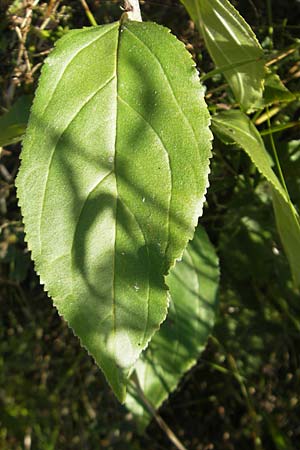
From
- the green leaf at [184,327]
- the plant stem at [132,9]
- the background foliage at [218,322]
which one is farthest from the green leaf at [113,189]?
the green leaf at [184,327]

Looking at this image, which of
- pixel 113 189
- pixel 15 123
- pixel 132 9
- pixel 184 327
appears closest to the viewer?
pixel 113 189

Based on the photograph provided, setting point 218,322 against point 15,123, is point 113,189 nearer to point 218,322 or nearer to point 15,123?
point 15,123

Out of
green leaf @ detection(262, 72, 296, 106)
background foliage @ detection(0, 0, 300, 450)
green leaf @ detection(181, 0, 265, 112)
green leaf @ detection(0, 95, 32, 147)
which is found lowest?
background foliage @ detection(0, 0, 300, 450)

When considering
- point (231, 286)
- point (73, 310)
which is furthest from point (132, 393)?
point (73, 310)

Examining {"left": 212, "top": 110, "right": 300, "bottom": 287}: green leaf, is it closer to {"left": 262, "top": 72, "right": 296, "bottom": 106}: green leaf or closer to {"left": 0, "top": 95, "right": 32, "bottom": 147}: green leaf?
{"left": 262, "top": 72, "right": 296, "bottom": 106}: green leaf

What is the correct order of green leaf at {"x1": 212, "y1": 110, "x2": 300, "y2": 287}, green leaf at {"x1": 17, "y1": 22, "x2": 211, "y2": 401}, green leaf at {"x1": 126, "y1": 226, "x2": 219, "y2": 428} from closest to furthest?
1. green leaf at {"x1": 17, "y1": 22, "x2": 211, "y2": 401}
2. green leaf at {"x1": 212, "y1": 110, "x2": 300, "y2": 287}
3. green leaf at {"x1": 126, "y1": 226, "x2": 219, "y2": 428}

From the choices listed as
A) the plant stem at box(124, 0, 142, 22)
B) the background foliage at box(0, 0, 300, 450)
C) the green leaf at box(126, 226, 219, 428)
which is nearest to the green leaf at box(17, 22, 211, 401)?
the plant stem at box(124, 0, 142, 22)

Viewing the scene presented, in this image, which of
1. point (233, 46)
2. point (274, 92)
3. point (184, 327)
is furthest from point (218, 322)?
point (233, 46)
